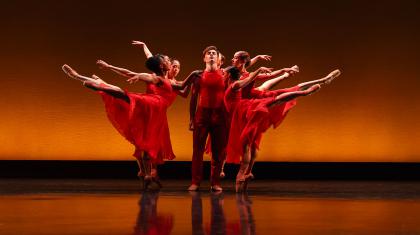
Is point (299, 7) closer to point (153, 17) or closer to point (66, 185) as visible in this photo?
point (153, 17)

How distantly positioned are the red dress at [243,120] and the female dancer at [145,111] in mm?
498

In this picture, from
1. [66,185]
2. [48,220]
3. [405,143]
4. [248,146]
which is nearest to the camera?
[48,220]

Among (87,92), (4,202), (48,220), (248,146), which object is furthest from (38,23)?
(48,220)

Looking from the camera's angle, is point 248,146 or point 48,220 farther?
point 248,146

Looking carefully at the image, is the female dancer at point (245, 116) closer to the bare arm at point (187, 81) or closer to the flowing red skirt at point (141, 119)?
the bare arm at point (187, 81)

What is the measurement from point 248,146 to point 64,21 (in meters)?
3.19

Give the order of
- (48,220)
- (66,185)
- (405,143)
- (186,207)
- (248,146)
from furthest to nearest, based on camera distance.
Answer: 1. (405,143)
2. (66,185)
3. (248,146)
4. (186,207)
5. (48,220)

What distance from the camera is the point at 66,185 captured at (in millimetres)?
6098

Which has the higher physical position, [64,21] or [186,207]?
[64,21]

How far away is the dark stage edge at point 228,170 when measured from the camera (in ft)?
24.7

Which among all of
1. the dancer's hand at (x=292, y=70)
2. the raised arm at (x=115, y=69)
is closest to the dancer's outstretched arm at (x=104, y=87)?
the raised arm at (x=115, y=69)

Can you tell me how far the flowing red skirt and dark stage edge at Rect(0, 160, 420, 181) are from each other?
1987mm

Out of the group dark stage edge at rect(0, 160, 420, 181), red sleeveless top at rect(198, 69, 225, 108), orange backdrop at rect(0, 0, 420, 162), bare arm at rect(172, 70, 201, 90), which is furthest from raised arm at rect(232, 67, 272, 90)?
orange backdrop at rect(0, 0, 420, 162)

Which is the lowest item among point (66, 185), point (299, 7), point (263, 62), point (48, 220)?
point (66, 185)
